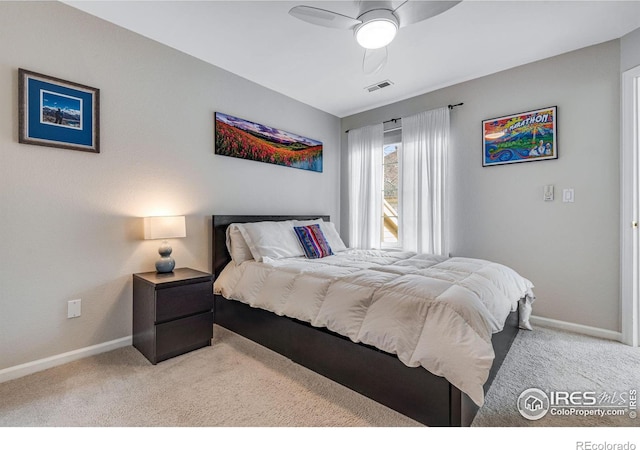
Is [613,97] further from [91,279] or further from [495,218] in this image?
[91,279]

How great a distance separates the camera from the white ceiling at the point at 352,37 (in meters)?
2.16

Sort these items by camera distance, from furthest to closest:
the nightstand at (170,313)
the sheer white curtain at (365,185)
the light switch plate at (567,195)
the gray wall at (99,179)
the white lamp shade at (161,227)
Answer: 1. the sheer white curtain at (365,185)
2. the light switch plate at (567,195)
3. the white lamp shade at (161,227)
4. the nightstand at (170,313)
5. the gray wall at (99,179)

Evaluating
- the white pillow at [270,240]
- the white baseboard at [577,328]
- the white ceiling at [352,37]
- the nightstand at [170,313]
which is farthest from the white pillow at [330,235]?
the white baseboard at [577,328]

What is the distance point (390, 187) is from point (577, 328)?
245 cm

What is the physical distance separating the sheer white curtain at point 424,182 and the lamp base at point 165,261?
2649 mm

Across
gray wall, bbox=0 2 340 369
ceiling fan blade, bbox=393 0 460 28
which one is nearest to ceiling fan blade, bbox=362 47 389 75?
ceiling fan blade, bbox=393 0 460 28

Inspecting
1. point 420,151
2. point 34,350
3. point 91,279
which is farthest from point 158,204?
point 420,151

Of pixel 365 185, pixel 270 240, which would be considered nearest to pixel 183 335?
pixel 270 240

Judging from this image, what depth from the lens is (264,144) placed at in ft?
11.4

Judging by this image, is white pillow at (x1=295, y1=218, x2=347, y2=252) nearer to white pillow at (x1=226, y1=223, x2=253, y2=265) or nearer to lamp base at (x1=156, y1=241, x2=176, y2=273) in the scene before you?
white pillow at (x1=226, y1=223, x2=253, y2=265)

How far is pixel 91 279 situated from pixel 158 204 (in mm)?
763

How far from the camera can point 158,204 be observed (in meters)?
2.60

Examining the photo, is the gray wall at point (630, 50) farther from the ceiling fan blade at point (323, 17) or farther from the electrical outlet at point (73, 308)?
the electrical outlet at point (73, 308)

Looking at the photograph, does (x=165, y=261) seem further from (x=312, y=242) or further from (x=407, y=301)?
(x=407, y=301)
